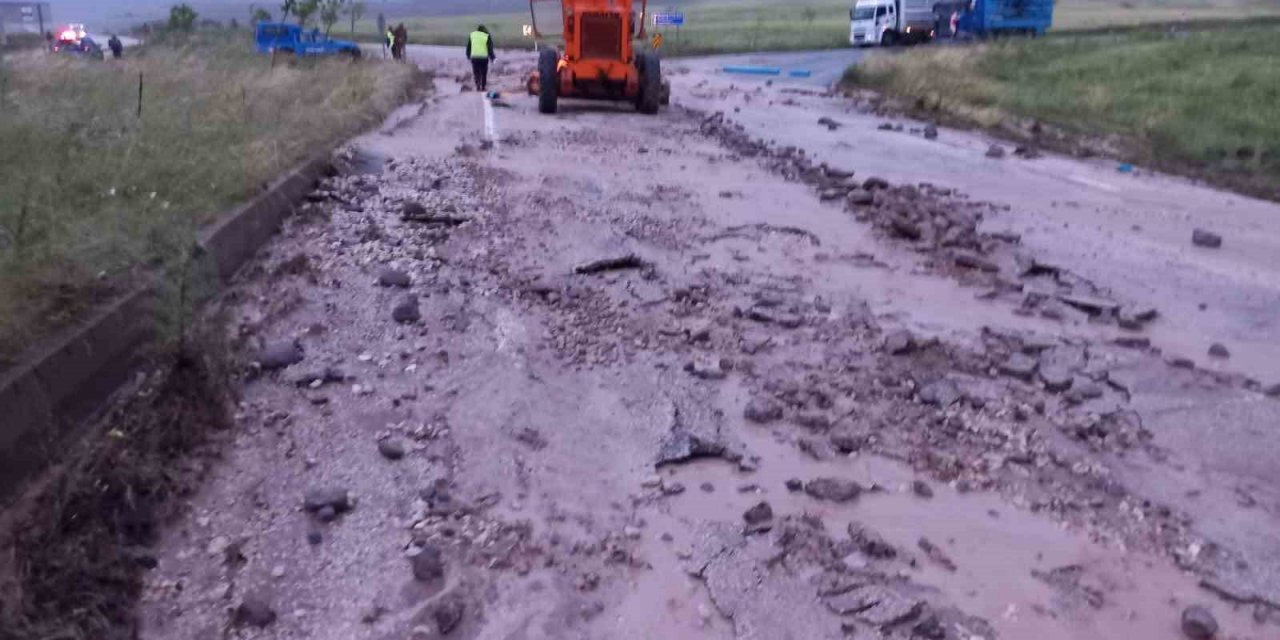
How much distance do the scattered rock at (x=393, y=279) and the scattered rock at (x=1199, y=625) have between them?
5.07 metres

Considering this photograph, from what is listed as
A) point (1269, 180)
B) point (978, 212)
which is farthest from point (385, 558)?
point (1269, 180)

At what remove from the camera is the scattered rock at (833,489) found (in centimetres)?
554

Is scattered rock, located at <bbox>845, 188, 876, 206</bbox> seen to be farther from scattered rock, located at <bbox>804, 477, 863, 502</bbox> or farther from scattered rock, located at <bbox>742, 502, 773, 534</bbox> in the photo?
scattered rock, located at <bbox>742, 502, 773, 534</bbox>

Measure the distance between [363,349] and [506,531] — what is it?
2261mm

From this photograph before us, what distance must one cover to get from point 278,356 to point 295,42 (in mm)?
30737

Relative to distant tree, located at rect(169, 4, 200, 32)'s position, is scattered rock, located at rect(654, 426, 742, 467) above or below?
below

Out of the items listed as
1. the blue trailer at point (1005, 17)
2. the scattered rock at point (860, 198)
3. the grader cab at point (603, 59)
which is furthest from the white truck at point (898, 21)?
the scattered rock at point (860, 198)

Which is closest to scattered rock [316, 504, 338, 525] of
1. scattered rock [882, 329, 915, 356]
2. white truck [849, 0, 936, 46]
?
scattered rock [882, 329, 915, 356]

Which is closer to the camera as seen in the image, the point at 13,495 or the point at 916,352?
the point at 13,495

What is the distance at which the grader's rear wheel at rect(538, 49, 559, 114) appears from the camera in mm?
20859

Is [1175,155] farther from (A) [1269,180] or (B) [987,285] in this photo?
(B) [987,285]

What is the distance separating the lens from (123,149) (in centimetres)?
928

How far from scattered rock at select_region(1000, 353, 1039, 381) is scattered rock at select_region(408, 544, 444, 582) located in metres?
3.72

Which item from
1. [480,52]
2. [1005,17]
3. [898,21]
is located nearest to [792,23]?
[1005,17]
